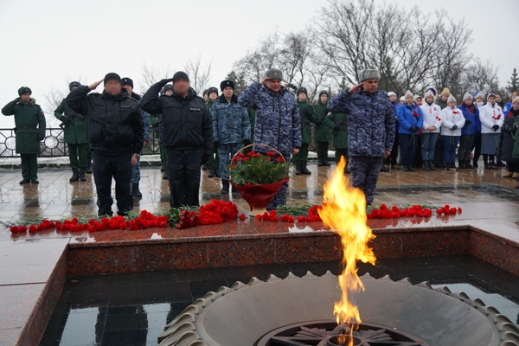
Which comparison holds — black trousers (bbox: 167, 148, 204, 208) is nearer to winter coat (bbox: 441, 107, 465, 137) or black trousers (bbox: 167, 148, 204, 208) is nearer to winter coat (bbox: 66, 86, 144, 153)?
winter coat (bbox: 66, 86, 144, 153)

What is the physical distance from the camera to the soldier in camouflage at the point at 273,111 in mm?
6828

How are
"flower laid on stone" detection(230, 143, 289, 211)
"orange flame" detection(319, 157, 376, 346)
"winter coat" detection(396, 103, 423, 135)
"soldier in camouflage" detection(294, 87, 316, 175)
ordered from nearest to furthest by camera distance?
"orange flame" detection(319, 157, 376, 346) < "flower laid on stone" detection(230, 143, 289, 211) < "soldier in camouflage" detection(294, 87, 316, 175) < "winter coat" detection(396, 103, 423, 135)

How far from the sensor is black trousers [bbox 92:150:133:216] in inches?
255

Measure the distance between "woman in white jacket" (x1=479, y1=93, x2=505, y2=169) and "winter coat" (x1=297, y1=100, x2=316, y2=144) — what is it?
4.46 meters

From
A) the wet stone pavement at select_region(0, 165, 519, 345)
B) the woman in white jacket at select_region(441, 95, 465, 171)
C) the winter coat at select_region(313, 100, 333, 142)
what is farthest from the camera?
the woman in white jacket at select_region(441, 95, 465, 171)

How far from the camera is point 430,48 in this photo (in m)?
29.2

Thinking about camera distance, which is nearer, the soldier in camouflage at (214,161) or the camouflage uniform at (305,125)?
the soldier in camouflage at (214,161)

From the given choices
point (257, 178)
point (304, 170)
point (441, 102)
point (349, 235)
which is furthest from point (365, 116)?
point (441, 102)

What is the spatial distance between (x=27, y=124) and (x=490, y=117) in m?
11.0

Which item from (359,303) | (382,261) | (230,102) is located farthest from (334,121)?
(359,303)

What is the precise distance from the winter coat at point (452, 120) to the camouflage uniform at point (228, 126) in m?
6.04

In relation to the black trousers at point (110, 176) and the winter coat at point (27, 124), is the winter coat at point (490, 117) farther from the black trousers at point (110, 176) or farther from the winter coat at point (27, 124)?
the winter coat at point (27, 124)

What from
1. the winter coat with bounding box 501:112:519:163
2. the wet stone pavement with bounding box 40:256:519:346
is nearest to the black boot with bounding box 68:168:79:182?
the wet stone pavement with bounding box 40:256:519:346

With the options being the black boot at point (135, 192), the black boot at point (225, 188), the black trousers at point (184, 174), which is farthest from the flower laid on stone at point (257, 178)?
the black boot at point (135, 192)
